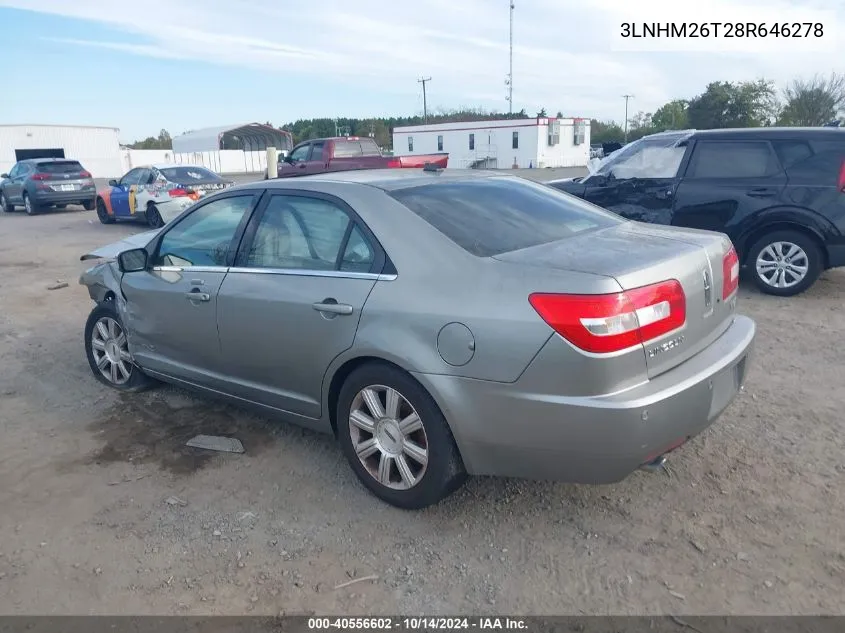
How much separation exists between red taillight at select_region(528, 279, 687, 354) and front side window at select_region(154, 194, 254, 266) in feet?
6.84

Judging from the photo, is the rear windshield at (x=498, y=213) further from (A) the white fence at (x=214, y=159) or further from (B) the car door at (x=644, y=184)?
(A) the white fence at (x=214, y=159)

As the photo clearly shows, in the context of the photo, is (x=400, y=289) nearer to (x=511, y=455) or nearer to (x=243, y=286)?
(x=511, y=455)

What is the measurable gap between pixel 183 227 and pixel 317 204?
129 centimetres

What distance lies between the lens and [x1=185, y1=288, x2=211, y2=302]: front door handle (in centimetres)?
396

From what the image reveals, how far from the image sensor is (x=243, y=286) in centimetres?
376

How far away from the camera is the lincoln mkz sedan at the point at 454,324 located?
265 centimetres

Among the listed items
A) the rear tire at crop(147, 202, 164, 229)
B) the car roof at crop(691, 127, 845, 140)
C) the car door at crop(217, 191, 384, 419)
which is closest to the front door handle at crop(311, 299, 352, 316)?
the car door at crop(217, 191, 384, 419)

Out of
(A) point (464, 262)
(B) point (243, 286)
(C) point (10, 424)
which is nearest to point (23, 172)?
(C) point (10, 424)

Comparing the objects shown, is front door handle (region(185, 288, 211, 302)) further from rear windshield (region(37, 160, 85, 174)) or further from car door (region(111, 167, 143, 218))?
rear windshield (region(37, 160, 85, 174))

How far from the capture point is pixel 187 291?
4105 millimetres

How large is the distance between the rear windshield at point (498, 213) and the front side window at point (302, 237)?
1.15 ft

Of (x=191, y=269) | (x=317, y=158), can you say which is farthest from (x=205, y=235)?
(x=317, y=158)

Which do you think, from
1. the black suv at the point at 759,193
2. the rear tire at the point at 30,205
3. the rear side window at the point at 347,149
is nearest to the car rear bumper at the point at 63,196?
the rear tire at the point at 30,205

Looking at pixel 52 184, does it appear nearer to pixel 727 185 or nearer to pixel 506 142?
pixel 727 185
